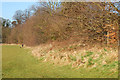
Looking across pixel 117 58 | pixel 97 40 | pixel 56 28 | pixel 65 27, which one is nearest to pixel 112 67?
pixel 117 58

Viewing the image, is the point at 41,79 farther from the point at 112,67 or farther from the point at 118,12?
the point at 118,12

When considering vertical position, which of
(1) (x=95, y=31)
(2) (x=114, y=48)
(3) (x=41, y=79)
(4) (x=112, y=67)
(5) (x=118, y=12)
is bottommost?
(3) (x=41, y=79)

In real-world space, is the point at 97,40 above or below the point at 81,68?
above

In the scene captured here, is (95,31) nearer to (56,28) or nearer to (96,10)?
(96,10)

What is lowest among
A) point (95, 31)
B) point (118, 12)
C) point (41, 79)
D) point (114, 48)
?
point (41, 79)

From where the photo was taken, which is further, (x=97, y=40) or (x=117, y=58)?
(x=97, y=40)

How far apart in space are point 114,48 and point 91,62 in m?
1.54

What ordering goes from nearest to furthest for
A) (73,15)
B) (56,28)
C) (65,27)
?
(73,15), (65,27), (56,28)

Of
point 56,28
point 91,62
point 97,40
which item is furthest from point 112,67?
point 56,28

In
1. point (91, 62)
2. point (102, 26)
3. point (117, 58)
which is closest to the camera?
point (117, 58)

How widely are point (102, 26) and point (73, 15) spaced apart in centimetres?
249

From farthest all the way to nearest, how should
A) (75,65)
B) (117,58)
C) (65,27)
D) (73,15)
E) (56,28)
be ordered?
(56,28), (65,27), (73,15), (75,65), (117,58)

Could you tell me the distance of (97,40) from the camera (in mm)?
10891

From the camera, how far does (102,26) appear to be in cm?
981
